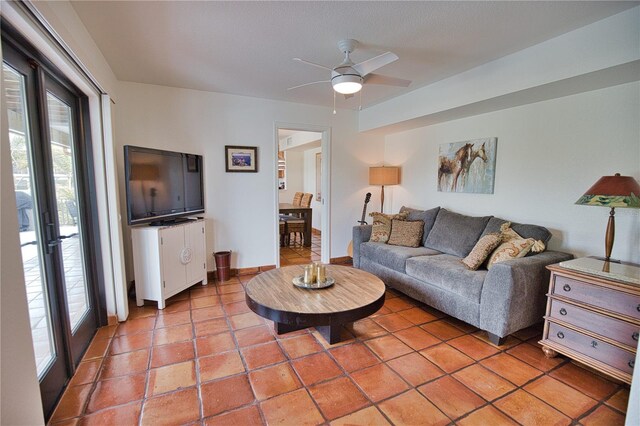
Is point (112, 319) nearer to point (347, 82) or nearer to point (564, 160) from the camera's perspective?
point (347, 82)

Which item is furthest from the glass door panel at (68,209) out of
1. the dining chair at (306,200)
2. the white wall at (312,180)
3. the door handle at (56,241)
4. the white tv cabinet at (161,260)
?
the white wall at (312,180)

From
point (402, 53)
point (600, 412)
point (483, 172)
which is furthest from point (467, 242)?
point (402, 53)

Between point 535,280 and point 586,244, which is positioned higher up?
point 586,244

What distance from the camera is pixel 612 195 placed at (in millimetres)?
2057

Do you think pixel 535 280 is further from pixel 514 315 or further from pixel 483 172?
pixel 483 172

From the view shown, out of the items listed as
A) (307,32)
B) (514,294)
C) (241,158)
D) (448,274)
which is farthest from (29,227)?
(514,294)

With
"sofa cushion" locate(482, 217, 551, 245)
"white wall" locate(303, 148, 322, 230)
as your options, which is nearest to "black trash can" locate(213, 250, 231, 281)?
"sofa cushion" locate(482, 217, 551, 245)

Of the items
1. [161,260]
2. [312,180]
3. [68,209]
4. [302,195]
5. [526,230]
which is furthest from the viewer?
[312,180]

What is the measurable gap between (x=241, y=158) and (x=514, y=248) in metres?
3.24

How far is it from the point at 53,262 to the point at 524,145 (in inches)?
159

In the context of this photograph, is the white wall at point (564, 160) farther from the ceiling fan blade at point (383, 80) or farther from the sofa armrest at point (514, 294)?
the ceiling fan blade at point (383, 80)

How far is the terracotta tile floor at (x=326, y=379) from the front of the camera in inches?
64.4

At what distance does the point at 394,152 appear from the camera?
15.5 feet

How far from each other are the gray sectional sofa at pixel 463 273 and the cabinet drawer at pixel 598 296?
191 mm
